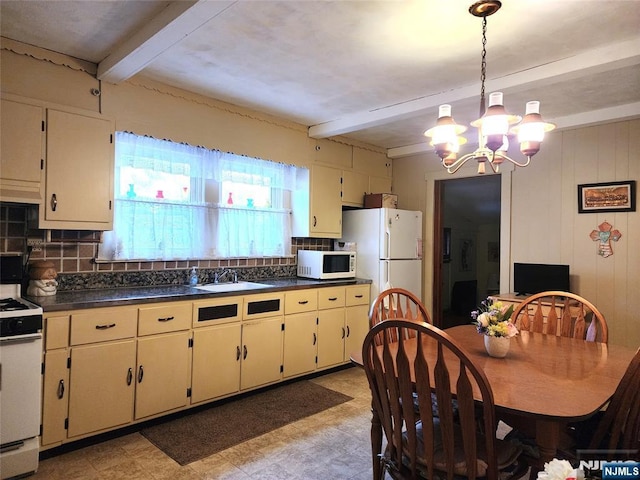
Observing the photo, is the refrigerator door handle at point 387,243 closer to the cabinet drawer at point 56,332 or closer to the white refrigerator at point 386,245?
the white refrigerator at point 386,245

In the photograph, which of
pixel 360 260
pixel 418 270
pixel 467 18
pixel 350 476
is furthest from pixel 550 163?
pixel 350 476

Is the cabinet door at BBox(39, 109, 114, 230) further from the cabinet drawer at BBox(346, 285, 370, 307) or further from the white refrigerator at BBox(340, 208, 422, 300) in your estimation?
the white refrigerator at BBox(340, 208, 422, 300)

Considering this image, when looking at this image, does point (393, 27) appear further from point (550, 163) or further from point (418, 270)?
point (418, 270)

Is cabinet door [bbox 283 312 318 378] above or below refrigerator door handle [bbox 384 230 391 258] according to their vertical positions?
below

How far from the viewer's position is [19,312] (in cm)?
214

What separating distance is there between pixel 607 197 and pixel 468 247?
329 cm

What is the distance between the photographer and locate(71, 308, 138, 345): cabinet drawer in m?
2.43

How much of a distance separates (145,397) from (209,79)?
2265mm

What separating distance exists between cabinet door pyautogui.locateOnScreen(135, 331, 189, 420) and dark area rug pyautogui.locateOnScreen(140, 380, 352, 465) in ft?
0.54

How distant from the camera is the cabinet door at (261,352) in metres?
3.30

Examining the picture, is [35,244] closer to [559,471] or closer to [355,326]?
[355,326]

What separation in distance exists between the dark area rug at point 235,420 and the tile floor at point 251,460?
0.26ft

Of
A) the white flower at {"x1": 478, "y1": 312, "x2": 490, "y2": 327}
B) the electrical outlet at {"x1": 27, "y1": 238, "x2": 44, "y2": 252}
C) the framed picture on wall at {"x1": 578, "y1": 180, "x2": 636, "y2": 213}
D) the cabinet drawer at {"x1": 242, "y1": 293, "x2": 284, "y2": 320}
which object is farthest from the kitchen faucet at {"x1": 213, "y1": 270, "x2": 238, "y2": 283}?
the framed picture on wall at {"x1": 578, "y1": 180, "x2": 636, "y2": 213}

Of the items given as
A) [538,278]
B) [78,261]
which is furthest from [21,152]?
[538,278]
